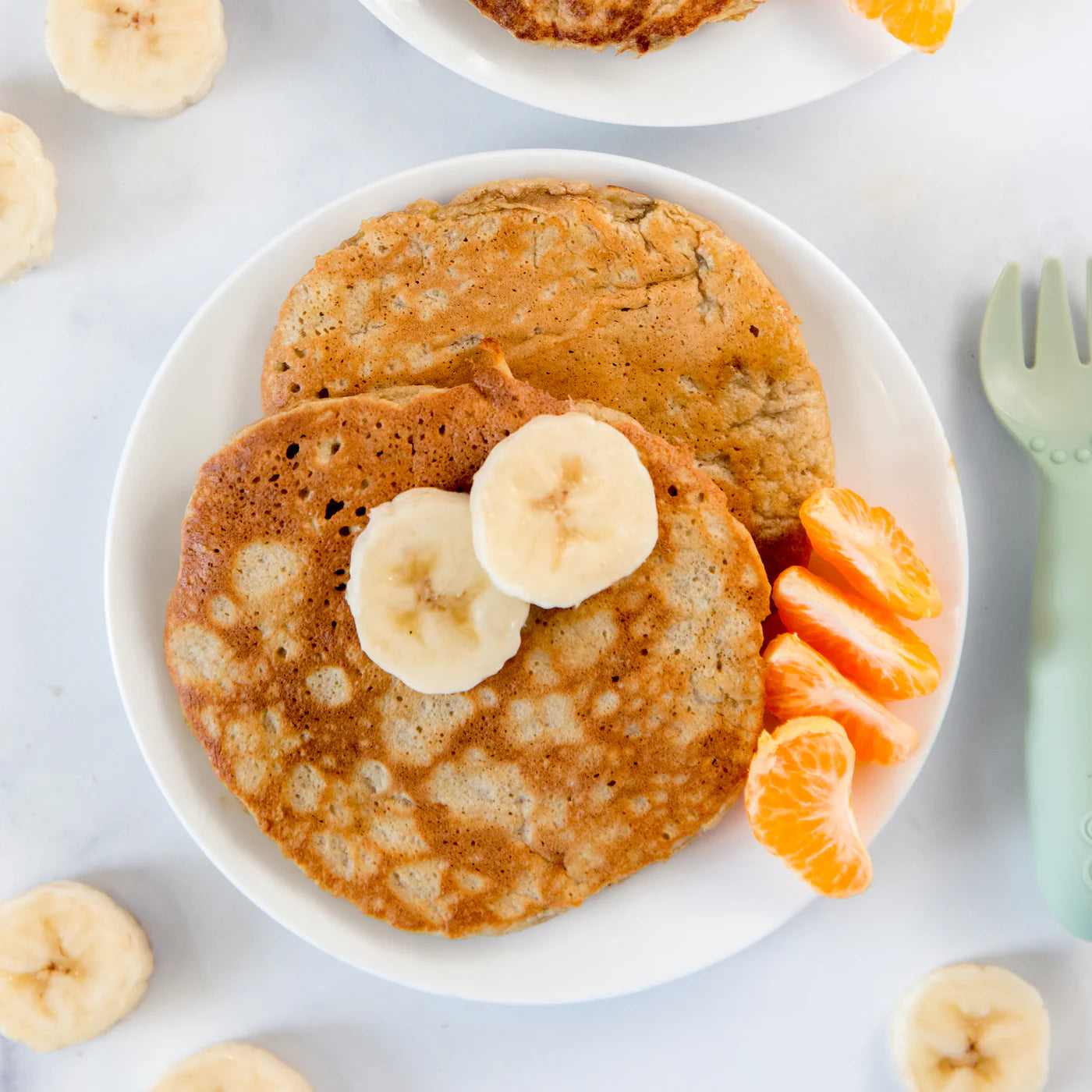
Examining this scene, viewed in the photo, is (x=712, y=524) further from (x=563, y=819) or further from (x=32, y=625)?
(x=32, y=625)

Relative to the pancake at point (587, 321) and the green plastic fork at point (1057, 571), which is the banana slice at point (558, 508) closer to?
the pancake at point (587, 321)

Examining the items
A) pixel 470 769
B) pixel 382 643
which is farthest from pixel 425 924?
pixel 382 643

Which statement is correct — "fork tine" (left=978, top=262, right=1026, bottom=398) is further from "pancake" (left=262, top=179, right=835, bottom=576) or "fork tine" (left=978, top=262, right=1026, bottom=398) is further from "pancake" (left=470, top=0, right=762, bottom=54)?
"pancake" (left=470, top=0, right=762, bottom=54)

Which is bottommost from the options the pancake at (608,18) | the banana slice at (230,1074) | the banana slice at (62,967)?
the banana slice at (230,1074)

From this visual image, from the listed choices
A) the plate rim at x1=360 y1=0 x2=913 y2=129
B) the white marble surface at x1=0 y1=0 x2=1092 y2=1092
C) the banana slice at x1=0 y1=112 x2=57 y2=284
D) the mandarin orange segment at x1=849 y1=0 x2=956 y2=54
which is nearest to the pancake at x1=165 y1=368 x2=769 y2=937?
the white marble surface at x1=0 y1=0 x2=1092 y2=1092

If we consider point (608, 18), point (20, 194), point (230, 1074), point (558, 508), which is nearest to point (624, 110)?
point (608, 18)

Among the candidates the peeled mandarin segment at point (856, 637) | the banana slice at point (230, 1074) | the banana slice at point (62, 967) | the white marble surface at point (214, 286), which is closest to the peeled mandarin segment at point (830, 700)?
the peeled mandarin segment at point (856, 637)

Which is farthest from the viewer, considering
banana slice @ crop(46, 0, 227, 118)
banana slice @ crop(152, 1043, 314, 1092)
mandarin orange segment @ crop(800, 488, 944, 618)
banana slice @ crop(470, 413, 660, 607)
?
banana slice @ crop(152, 1043, 314, 1092)

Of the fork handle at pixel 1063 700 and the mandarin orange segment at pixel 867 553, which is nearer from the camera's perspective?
the mandarin orange segment at pixel 867 553
